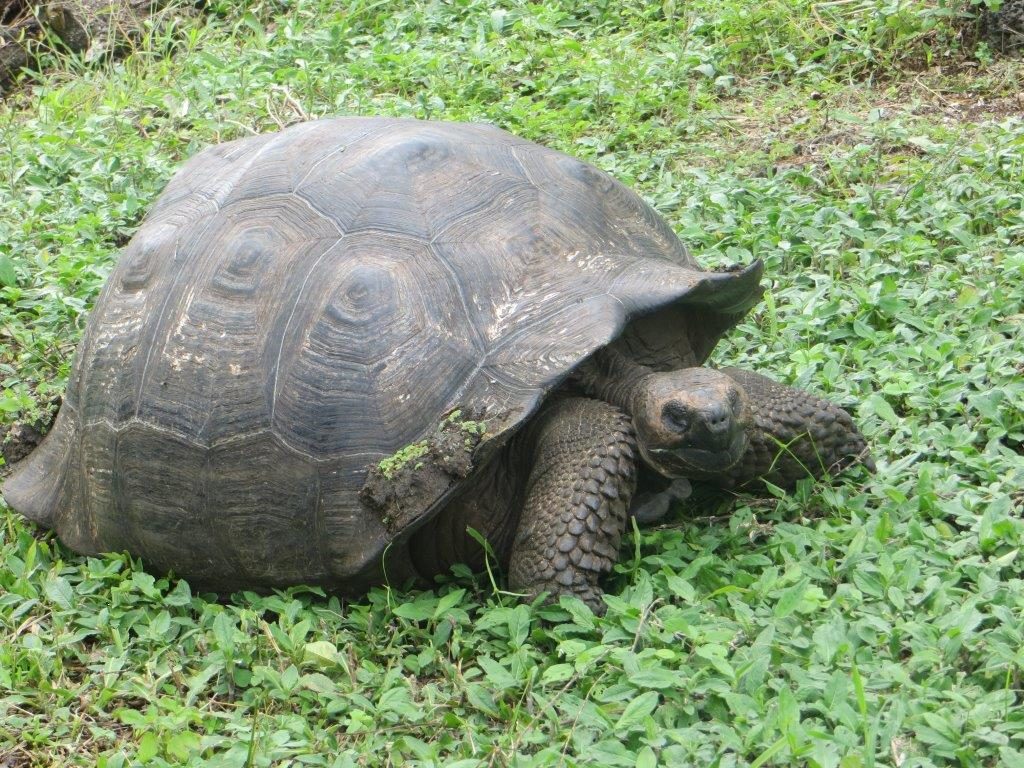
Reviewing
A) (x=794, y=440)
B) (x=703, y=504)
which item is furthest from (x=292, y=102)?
(x=794, y=440)

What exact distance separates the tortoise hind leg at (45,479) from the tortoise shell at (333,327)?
0.04m

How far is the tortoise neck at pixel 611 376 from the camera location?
367cm

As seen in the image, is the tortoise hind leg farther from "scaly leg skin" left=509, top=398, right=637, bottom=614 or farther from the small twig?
the small twig

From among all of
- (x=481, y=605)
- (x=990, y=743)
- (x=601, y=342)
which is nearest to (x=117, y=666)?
→ (x=481, y=605)

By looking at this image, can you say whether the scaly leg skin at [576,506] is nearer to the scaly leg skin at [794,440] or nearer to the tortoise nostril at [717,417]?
the tortoise nostril at [717,417]

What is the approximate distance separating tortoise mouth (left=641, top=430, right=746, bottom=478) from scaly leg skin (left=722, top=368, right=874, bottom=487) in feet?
Answer: 0.58

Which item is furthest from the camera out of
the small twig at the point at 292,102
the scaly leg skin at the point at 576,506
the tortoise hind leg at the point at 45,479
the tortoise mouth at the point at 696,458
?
the small twig at the point at 292,102

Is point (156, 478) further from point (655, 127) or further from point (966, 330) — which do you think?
point (655, 127)

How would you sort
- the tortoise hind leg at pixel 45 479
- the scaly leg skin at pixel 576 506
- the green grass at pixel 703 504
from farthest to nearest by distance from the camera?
1. the tortoise hind leg at pixel 45 479
2. the scaly leg skin at pixel 576 506
3. the green grass at pixel 703 504

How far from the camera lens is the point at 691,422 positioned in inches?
134

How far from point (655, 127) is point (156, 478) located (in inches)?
137

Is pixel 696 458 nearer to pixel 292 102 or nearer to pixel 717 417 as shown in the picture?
pixel 717 417

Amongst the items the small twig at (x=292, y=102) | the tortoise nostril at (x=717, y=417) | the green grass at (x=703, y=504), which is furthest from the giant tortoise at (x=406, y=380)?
the small twig at (x=292, y=102)

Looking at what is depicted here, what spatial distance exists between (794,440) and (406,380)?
46.6 inches
